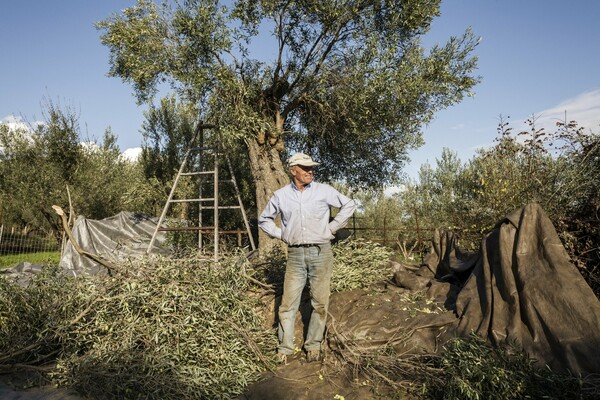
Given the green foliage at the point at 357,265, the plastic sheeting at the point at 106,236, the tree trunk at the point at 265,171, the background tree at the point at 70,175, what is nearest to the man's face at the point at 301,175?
the green foliage at the point at 357,265

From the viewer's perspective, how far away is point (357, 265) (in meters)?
7.10

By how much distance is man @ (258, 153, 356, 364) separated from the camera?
5676 millimetres

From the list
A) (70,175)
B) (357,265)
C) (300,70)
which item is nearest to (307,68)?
(300,70)

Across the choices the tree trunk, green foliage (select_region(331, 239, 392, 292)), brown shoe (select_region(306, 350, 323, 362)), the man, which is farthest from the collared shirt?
the tree trunk

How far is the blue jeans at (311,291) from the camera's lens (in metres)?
5.70

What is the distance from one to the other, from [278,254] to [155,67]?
533 cm

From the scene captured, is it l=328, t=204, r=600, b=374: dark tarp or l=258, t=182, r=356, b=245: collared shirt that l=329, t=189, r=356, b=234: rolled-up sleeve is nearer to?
l=258, t=182, r=356, b=245: collared shirt

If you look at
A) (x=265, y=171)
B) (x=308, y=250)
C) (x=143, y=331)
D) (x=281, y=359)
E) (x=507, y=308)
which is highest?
(x=265, y=171)

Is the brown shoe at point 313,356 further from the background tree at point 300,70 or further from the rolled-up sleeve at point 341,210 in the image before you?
the background tree at point 300,70

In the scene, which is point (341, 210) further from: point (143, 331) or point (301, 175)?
point (143, 331)

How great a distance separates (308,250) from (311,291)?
0.50m

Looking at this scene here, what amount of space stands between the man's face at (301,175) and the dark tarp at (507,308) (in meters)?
1.74

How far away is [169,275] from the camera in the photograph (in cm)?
603

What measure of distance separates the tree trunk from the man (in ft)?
16.6
